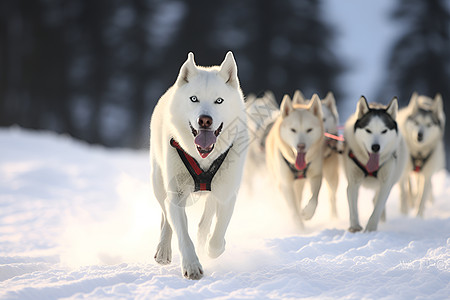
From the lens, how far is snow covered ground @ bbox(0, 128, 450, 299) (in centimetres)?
305

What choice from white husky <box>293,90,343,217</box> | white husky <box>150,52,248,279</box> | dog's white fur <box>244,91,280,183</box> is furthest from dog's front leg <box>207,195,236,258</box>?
dog's white fur <box>244,91,280,183</box>

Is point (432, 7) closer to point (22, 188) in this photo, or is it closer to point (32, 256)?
point (22, 188)

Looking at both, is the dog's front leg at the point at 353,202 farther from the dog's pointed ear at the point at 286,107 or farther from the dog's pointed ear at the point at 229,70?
the dog's pointed ear at the point at 229,70

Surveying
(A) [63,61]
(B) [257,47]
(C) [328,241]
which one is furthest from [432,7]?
(C) [328,241]

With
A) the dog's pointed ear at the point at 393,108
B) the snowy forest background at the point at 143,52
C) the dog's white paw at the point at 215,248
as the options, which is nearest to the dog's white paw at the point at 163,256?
the dog's white paw at the point at 215,248

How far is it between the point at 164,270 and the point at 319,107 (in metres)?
2.62

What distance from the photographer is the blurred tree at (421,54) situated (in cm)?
1759

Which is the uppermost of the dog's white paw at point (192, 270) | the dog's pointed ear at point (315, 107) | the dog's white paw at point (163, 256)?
the dog's pointed ear at point (315, 107)

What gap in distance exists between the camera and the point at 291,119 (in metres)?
5.20

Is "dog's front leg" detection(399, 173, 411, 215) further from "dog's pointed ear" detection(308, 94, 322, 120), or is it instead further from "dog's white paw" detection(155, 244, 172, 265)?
"dog's white paw" detection(155, 244, 172, 265)

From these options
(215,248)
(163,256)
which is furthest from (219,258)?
(163,256)

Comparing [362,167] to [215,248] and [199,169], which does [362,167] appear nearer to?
[215,248]

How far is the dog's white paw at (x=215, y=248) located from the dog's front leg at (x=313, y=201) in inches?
68.0

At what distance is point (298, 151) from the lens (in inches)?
200
